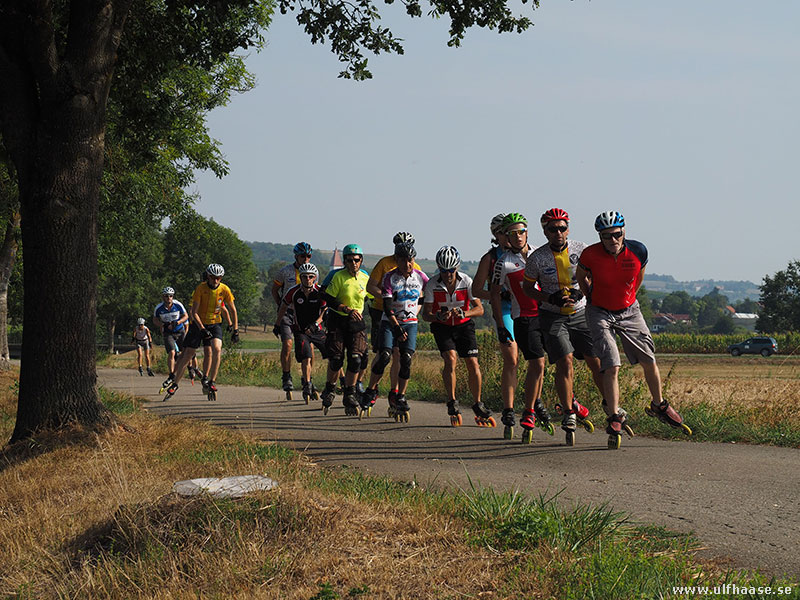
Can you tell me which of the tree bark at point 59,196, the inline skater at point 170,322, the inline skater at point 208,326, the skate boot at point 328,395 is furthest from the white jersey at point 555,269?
the inline skater at point 170,322

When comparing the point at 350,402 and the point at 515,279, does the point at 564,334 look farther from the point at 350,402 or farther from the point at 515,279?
the point at 350,402

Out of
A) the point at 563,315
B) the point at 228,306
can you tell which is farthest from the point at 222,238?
the point at 563,315

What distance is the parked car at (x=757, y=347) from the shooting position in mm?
78562

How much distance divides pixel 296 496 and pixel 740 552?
8.12ft

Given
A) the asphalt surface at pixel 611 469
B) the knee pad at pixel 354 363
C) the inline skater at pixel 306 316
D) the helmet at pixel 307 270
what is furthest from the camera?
the inline skater at pixel 306 316

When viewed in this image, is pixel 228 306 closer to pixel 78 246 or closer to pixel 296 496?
pixel 78 246

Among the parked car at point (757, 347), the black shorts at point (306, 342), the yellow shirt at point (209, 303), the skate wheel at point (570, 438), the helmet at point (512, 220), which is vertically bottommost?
the parked car at point (757, 347)

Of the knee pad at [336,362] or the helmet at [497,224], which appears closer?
the helmet at [497,224]

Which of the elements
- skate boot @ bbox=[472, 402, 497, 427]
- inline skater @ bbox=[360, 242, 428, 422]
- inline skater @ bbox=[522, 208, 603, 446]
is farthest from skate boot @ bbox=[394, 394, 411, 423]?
inline skater @ bbox=[522, 208, 603, 446]

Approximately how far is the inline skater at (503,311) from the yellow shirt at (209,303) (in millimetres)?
5580

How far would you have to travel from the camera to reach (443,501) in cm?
539

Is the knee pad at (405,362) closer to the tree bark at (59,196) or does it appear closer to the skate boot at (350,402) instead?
the skate boot at (350,402)

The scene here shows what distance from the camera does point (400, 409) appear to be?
1099cm

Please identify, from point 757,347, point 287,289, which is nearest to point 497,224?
point 287,289
